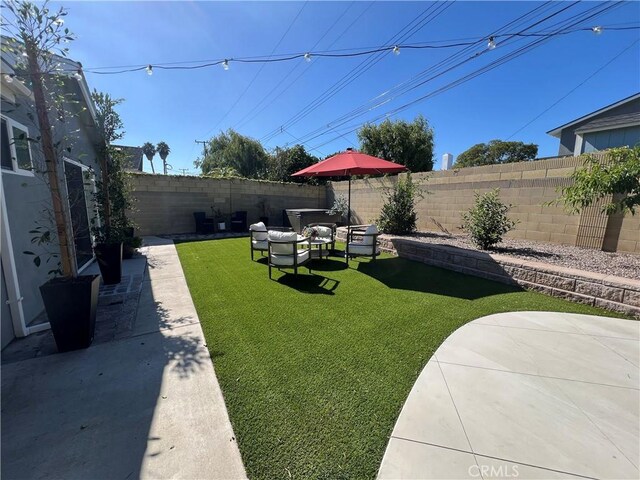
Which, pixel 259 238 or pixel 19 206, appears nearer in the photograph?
pixel 19 206

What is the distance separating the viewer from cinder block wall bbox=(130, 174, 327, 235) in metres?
9.67

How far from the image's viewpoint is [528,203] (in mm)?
6434

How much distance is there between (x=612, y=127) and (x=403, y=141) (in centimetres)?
936

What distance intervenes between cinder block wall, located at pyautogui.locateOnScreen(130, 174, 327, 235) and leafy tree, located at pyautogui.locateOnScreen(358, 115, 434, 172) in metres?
7.48

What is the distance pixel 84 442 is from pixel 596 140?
19208mm

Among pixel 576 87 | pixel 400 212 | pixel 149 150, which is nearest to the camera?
pixel 400 212

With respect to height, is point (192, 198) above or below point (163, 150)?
below

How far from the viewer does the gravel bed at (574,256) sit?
4.20 meters

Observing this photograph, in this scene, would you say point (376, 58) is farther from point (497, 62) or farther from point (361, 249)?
point (361, 249)

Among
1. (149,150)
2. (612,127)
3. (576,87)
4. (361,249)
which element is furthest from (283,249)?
(149,150)

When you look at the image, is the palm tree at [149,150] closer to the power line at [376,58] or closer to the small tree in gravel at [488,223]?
the power line at [376,58]

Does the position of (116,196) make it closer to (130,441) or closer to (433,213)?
(130,441)

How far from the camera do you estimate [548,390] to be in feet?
7.25

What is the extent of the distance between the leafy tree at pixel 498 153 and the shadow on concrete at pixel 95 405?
1397 inches
